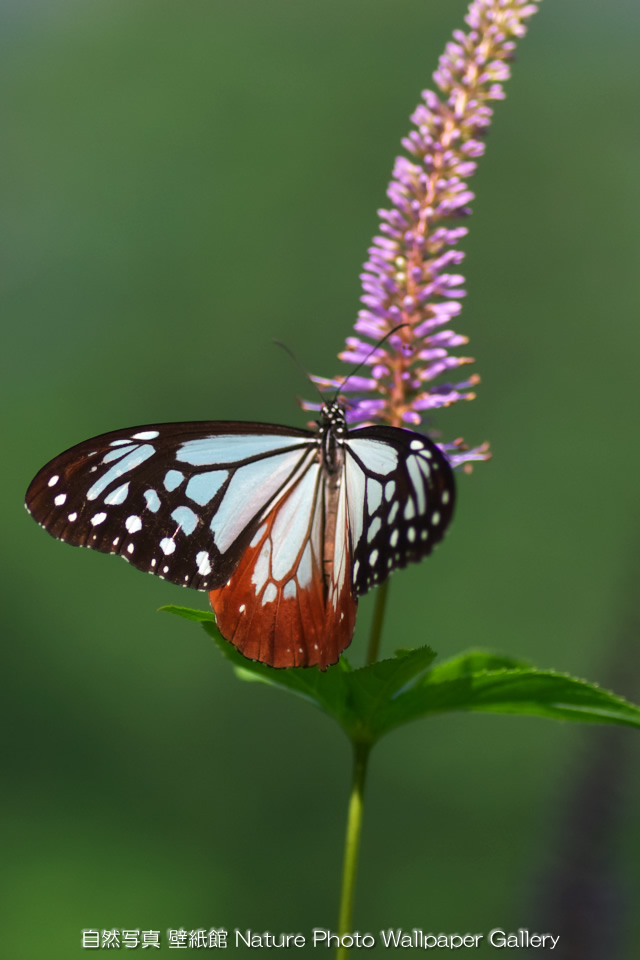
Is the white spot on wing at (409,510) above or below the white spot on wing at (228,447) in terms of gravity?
below

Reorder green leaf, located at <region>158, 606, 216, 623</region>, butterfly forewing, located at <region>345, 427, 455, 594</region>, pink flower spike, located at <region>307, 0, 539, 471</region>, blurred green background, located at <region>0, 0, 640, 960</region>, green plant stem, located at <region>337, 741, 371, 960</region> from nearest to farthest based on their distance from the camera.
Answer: green plant stem, located at <region>337, 741, 371, 960</region> < green leaf, located at <region>158, 606, 216, 623</region> < butterfly forewing, located at <region>345, 427, 455, 594</region> < pink flower spike, located at <region>307, 0, 539, 471</region> < blurred green background, located at <region>0, 0, 640, 960</region>

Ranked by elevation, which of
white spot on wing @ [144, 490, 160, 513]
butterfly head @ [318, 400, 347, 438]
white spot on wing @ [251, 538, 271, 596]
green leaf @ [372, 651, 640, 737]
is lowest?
green leaf @ [372, 651, 640, 737]

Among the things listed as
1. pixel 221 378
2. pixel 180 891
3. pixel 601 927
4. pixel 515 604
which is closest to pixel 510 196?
pixel 221 378

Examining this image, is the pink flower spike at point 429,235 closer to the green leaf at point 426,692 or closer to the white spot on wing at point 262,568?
the white spot on wing at point 262,568

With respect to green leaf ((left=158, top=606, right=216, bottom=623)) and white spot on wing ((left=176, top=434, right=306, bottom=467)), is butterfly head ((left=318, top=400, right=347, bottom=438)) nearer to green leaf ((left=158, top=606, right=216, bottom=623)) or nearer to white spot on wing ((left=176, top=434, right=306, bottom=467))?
white spot on wing ((left=176, top=434, right=306, bottom=467))

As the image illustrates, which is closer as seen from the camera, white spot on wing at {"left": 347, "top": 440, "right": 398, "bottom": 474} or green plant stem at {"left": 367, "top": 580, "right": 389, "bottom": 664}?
green plant stem at {"left": 367, "top": 580, "right": 389, "bottom": 664}

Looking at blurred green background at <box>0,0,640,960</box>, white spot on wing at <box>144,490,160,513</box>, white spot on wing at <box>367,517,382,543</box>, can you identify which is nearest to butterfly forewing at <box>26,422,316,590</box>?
white spot on wing at <box>144,490,160,513</box>

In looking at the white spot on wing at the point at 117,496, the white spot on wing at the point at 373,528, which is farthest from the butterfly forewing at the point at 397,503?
the white spot on wing at the point at 117,496
